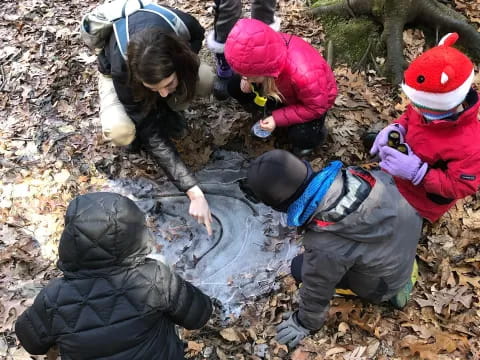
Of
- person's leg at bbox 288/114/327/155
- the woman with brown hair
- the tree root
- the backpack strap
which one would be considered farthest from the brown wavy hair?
the tree root

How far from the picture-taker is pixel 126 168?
15.2 ft

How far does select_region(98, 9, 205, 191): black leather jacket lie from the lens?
366 centimetres

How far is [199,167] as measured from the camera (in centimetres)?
460

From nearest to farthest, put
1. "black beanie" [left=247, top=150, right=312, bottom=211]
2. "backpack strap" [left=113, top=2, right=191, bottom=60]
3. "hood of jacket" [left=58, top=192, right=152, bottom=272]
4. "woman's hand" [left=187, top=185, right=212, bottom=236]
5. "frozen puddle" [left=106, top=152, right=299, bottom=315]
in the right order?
"hood of jacket" [left=58, top=192, right=152, bottom=272] → "black beanie" [left=247, top=150, right=312, bottom=211] → "backpack strap" [left=113, top=2, right=191, bottom=60] → "woman's hand" [left=187, top=185, right=212, bottom=236] → "frozen puddle" [left=106, top=152, right=299, bottom=315]

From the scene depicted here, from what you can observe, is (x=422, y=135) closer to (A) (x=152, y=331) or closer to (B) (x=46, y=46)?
(A) (x=152, y=331)

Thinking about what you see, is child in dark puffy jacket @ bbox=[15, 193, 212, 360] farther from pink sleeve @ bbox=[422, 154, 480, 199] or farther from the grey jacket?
pink sleeve @ bbox=[422, 154, 480, 199]

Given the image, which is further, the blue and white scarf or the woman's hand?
the woman's hand

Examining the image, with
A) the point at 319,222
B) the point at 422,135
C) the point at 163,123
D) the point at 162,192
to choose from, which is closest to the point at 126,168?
the point at 162,192

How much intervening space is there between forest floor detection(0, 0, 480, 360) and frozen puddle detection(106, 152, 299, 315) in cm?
15

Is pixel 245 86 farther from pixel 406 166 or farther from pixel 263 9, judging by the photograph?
pixel 406 166

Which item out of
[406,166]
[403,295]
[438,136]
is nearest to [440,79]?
[438,136]

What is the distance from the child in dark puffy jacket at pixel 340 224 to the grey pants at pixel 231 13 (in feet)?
6.83

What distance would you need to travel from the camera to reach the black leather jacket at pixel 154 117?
3660 millimetres

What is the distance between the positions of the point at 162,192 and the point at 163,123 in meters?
0.72
